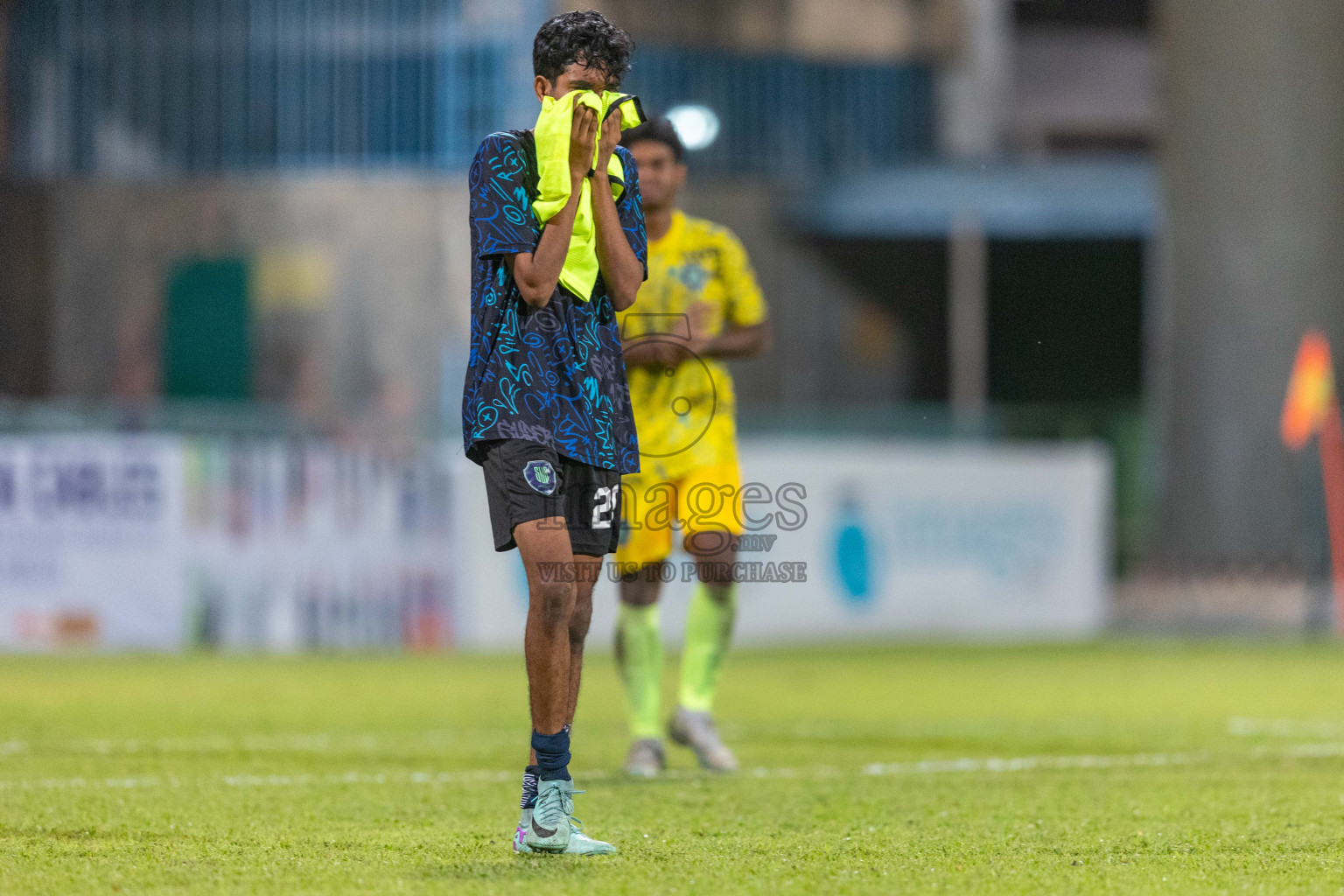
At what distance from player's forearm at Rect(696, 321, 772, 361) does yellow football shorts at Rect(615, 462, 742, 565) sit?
1.40ft

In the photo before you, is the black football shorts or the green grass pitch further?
the black football shorts


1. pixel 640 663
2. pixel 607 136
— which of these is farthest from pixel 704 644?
pixel 607 136

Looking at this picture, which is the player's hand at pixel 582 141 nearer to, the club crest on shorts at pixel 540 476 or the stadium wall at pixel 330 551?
the club crest on shorts at pixel 540 476

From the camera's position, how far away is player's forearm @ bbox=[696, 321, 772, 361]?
786cm

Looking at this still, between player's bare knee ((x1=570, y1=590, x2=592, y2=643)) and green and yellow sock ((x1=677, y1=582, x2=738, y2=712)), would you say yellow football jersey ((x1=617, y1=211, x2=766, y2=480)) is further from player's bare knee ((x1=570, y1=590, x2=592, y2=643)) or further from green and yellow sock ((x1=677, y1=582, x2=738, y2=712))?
player's bare knee ((x1=570, y1=590, x2=592, y2=643))

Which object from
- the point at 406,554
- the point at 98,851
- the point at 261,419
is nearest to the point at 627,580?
the point at 98,851

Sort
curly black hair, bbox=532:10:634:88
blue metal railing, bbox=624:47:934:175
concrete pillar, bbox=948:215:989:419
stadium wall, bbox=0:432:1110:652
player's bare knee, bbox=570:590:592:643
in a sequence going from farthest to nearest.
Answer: blue metal railing, bbox=624:47:934:175 → concrete pillar, bbox=948:215:989:419 → stadium wall, bbox=0:432:1110:652 → player's bare knee, bbox=570:590:592:643 → curly black hair, bbox=532:10:634:88

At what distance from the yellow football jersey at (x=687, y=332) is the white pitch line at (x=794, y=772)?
1176 millimetres

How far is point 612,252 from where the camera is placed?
5387mm

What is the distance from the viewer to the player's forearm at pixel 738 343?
786cm

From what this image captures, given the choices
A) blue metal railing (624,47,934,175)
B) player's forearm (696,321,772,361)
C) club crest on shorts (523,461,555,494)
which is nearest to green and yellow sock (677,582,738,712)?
player's forearm (696,321,772,361)

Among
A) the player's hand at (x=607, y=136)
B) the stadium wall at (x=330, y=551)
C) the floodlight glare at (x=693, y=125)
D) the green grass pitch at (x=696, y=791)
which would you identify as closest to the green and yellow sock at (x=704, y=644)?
the green grass pitch at (x=696, y=791)

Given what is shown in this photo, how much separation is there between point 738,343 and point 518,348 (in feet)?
9.08

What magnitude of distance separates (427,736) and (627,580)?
1605 mm
